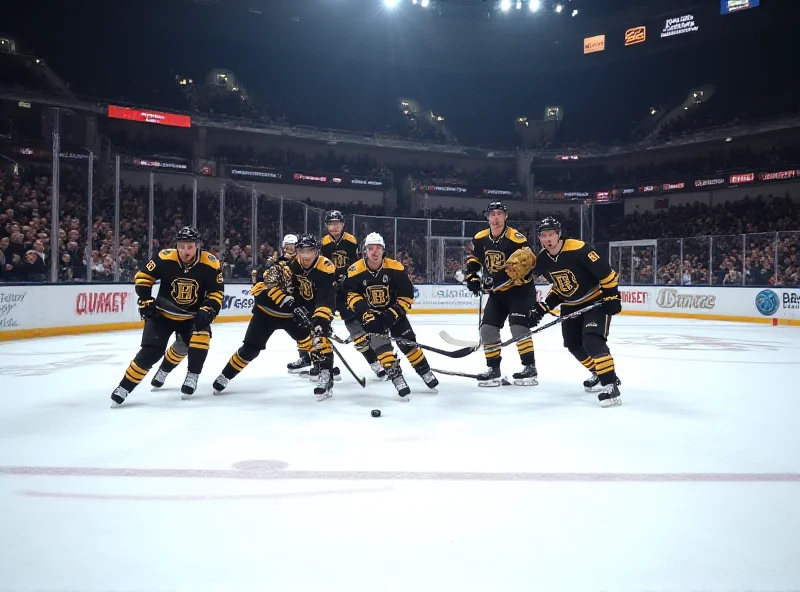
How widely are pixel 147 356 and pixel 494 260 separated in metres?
3.22

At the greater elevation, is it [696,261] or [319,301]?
[696,261]

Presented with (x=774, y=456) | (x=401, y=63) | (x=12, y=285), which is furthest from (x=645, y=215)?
(x=774, y=456)

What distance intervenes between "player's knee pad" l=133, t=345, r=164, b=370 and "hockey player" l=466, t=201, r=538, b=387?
2.84m

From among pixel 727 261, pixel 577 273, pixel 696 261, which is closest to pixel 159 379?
pixel 577 273

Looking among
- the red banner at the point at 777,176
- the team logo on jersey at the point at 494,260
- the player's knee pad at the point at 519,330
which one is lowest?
the player's knee pad at the point at 519,330

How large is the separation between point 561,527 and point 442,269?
15930 mm

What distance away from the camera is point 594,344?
208 inches

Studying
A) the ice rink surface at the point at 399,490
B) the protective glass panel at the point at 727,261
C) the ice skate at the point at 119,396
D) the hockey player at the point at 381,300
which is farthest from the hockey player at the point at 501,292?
the protective glass panel at the point at 727,261

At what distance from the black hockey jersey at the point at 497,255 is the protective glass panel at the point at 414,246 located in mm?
11465

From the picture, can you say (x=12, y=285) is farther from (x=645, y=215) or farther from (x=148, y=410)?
(x=645, y=215)

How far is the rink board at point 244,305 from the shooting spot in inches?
401

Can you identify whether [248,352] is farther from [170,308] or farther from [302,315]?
[170,308]

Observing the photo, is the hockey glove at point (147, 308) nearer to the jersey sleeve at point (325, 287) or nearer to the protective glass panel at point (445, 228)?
the jersey sleeve at point (325, 287)

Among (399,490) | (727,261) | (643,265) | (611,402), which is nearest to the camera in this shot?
(399,490)
